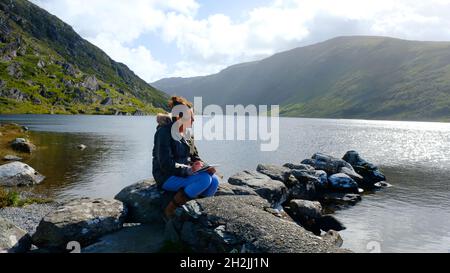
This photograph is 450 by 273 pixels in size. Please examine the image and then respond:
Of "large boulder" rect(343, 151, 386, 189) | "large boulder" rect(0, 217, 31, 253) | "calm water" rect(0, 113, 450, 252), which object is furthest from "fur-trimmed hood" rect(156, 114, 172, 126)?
"large boulder" rect(343, 151, 386, 189)

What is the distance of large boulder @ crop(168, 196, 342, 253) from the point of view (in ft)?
34.2

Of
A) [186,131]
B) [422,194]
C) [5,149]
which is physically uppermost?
[186,131]

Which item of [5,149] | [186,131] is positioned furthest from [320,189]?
[5,149]

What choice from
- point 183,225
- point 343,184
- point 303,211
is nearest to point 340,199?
point 343,184

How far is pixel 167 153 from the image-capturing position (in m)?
13.1

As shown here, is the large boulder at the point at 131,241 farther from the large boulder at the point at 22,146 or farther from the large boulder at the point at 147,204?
the large boulder at the point at 22,146

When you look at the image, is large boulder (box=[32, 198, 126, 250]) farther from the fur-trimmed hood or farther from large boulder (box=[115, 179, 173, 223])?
the fur-trimmed hood

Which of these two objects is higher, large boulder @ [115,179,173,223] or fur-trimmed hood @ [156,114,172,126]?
fur-trimmed hood @ [156,114,172,126]

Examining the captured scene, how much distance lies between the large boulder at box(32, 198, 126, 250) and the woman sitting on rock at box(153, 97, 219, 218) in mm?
2241

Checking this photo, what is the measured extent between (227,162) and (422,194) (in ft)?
87.6

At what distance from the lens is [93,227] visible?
518 inches

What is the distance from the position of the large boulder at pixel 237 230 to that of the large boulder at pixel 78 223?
9.13 feet

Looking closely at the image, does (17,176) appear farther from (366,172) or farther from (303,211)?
(366,172)
